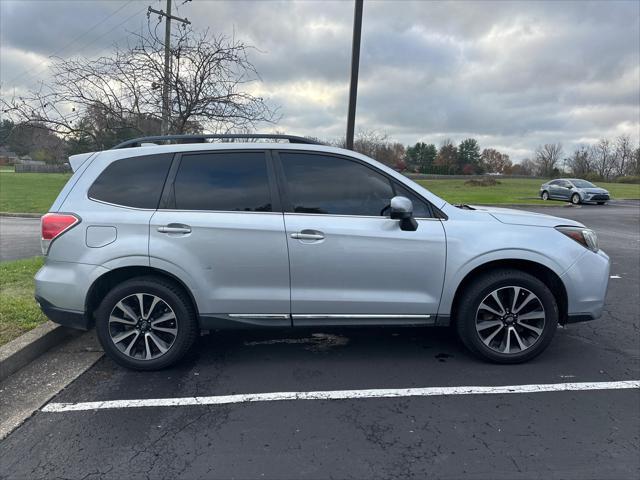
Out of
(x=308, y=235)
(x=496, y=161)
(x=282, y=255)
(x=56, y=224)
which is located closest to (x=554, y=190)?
(x=308, y=235)

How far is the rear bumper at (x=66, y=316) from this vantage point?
12.2 ft

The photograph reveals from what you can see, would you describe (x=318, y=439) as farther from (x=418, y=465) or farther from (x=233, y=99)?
(x=233, y=99)

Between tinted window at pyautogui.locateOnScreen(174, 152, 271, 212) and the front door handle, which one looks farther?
tinted window at pyautogui.locateOnScreen(174, 152, 271, 212)

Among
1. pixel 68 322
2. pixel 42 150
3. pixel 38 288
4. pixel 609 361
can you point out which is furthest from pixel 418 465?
pixel 42 150

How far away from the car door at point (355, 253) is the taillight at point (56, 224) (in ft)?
5.56

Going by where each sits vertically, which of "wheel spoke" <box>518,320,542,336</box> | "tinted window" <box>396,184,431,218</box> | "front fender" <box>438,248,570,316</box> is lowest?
"wheel spoke" <box>518,320,542,336</box>

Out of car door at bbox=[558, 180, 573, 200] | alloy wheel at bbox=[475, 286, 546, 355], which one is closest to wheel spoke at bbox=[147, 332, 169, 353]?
alloy wheel at bbox=[475, 286, 546, 355]

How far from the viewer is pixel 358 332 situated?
473 centimetres

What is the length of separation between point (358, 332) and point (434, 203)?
5.36 ft

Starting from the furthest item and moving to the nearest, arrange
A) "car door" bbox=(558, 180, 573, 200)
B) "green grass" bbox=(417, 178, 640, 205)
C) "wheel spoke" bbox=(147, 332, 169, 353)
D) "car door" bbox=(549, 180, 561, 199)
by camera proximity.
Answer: "car door" bbox=(549, 180, 561, 199) → "car door" bbox=(558, 180, 573, 200) → "green grass" bbox=(417, 178, 640, 205) → "wheel spoke" bbox=(147, 332, 169, 353)

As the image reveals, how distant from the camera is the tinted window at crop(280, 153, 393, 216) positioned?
12.4 feet

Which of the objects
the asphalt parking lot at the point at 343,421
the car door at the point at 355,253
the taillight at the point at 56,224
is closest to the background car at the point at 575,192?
the asphalt parking lot at the point at 343,421

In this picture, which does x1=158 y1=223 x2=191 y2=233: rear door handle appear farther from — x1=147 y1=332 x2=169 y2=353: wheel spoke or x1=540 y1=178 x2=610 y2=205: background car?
x1=540 y1=178 x2=610 y2=205: background car

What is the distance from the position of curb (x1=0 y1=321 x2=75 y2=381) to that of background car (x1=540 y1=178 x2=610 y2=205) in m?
28.5
